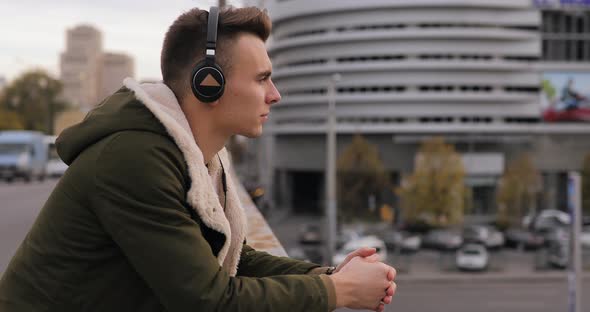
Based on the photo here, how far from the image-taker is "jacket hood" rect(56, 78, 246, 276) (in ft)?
6.04

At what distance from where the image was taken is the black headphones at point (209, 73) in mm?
1923

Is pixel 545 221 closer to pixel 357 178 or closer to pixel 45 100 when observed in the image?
pixel 357 178

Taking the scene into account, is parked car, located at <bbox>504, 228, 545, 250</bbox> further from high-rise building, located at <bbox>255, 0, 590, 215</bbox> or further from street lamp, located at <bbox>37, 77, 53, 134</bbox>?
street lamp, located at <bbox>37, 77, 53, 134</bbox>

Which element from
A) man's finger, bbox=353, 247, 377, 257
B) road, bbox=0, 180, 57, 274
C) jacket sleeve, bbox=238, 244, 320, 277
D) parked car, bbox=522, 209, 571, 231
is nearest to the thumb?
man's finger, bbox=353, 247, 377, 257

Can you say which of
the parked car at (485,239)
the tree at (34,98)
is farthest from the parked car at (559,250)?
the tree at (34,98)

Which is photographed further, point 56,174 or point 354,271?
point 56,174

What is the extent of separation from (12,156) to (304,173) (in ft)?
137

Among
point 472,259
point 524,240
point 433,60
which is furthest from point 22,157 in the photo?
point 433,60

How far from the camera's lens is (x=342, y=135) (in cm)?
6400

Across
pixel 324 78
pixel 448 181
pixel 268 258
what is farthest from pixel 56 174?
pixel 268 258

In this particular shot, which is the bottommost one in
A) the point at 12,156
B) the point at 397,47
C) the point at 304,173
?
the point at 304,173

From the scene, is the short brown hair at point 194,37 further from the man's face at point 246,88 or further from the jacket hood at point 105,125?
the jacket hood at point 105,125

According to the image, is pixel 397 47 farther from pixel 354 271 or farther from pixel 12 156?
pixel 354 271

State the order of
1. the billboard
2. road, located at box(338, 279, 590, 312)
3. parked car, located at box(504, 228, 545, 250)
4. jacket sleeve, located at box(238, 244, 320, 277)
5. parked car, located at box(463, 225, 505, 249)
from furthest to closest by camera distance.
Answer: the billboard, parked car, located at box(504, 228, 545, 250), parked car, located at box(463, 225, 505, 249), road, located at box(338, 279, 590, 312), jacket sleeve, located at box(238, 244, 320, 277)
